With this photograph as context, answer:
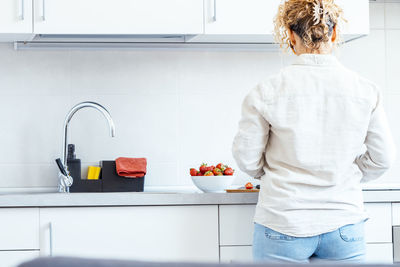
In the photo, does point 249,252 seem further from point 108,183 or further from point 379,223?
point 108,183

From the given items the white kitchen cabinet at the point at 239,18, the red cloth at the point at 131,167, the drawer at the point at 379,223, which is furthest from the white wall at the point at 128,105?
the drawer at the point at 379,223

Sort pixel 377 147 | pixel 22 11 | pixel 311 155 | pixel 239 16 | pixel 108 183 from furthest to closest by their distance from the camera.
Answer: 1. pixel 108 183
2. pixel 239 16
3. pixel 22 11
4. pixel 377 147
5. pixel 311 155

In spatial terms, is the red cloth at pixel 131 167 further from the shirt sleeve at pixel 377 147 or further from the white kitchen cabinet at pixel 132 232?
the shirt sleeve at pixel 377 147

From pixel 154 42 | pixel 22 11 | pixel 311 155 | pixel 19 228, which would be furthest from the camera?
pixel 154 42

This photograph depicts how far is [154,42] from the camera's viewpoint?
3.04m

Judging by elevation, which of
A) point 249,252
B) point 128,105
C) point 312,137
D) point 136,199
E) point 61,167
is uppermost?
point 128,105

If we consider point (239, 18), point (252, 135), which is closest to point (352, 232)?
point (252, 135)

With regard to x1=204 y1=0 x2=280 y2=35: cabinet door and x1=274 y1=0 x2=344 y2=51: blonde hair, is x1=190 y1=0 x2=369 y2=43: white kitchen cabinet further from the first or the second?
x1=274 y1=0 x2=344 y2=51: blonde hair

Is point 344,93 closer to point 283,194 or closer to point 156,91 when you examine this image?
point 283,194

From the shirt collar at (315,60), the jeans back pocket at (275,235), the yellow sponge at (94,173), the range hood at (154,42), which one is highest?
the range hood at (154,42)

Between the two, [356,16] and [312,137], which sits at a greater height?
[356,16]

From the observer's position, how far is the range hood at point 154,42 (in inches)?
113

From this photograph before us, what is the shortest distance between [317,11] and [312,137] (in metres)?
0.40

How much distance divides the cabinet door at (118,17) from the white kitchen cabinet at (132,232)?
76 cm
